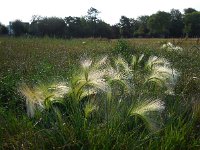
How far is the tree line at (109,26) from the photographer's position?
4703 centimetres

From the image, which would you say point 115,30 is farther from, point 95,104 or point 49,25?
point 95,104

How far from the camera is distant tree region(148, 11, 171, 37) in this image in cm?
8246

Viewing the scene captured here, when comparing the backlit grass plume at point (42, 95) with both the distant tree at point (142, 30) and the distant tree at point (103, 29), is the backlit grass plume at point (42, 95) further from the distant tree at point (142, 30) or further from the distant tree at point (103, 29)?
the distant tree at point (142, 30)

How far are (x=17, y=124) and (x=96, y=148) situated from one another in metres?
0.73

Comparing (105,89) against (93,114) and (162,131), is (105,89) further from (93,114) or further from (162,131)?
(162,131)

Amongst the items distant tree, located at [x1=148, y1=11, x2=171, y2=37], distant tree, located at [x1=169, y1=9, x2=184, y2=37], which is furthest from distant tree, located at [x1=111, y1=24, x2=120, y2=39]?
distant tree, located at [x1=169, y1=9, x2=184, y2=37]

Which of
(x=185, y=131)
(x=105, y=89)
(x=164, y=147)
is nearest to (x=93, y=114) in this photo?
(x=105, y=89)

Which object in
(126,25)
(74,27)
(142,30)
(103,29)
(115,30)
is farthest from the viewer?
(142,30)

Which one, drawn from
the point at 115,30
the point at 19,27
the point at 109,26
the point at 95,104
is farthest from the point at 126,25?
the point at 95,104

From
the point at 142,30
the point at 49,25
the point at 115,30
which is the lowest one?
the point at 142,30

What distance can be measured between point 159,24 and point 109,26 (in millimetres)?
20706

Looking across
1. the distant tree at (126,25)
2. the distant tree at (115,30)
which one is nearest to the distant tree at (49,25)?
the distant tree at (115,30)

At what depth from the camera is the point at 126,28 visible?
82.2 metres

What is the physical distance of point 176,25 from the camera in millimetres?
84250
